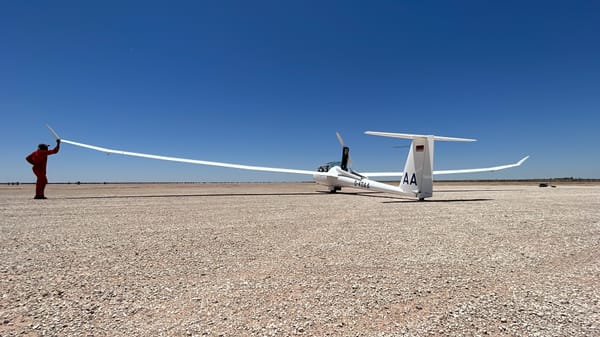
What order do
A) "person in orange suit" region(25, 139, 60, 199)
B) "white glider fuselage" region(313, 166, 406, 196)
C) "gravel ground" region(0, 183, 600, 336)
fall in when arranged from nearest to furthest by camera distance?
"gravel ground" region(0, 183, 600, 336) → "person in orange suit" region(25, 139, 60, 199) → "white glider fuselage" region(313, 166, 406, 196)

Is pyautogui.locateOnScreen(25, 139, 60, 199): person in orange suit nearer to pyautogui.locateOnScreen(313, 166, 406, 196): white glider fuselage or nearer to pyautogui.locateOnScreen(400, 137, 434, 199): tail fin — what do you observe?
pyautogui.locateOnScreen(313, 166, 406, 196): white glider fuselage

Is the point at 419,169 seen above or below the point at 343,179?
above

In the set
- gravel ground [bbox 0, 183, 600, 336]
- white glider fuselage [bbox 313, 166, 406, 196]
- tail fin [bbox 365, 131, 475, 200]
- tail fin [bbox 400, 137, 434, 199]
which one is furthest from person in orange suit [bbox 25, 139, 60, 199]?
tail fin [bbox 400, 137, 434, 199]

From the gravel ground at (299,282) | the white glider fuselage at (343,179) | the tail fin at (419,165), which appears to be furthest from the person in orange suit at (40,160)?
the white glider fuselage at (343,179)

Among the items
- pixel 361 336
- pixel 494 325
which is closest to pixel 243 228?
pixel 361 336

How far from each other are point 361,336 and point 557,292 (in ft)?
8.84

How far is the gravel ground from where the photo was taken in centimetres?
271

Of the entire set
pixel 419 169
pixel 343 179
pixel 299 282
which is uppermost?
pixel 419 169

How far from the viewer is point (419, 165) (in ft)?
45.6

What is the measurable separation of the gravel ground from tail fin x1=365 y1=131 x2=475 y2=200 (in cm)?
680

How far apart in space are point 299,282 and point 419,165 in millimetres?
11790

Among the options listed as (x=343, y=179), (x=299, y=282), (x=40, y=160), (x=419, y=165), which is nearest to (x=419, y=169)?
(x=419, y=165)

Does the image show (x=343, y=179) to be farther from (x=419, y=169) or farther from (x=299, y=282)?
(x=299, y=282)

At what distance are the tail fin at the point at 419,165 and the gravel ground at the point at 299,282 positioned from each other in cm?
680
